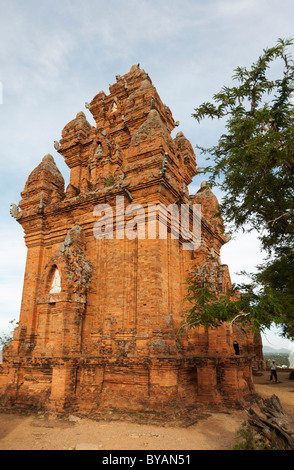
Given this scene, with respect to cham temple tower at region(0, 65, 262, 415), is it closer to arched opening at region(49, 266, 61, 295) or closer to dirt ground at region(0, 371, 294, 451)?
arched opening at region(49, 266, 61, 295)

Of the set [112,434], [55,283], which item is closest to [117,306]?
[55,283]

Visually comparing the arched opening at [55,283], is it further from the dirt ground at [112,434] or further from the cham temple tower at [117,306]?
the dirt ground at [112,434]

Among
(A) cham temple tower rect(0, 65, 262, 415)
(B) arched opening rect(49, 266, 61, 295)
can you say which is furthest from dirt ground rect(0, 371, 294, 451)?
(B) arched opening rect(49, 266, 61, 295)

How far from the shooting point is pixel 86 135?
14875 mm

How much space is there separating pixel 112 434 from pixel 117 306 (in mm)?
3770

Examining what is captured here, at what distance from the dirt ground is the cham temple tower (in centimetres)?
64

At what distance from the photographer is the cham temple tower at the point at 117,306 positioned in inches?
337

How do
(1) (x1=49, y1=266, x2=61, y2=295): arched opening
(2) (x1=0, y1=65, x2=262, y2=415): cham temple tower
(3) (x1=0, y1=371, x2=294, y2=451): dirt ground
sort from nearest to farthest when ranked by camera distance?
(3) (x1=0, y1=371, x2=294, y2=451): dirt ground, (2) (x1=0, y1=65, x2=262, y2=415): cham temple tower, (1) (x1=49, y1=266, x2=61, y2=295): arched opening

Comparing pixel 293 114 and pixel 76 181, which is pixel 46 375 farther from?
pixel 293 114

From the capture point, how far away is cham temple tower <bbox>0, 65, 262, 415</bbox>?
855 centimetres

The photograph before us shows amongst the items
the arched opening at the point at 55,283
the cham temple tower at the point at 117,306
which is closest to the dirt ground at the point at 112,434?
the cham temple tower at the point at 117,306

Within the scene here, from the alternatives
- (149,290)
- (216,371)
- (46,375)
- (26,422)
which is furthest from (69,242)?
(216,371)

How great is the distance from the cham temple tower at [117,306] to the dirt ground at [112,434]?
2.09 feet

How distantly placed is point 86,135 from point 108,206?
5.44 m
